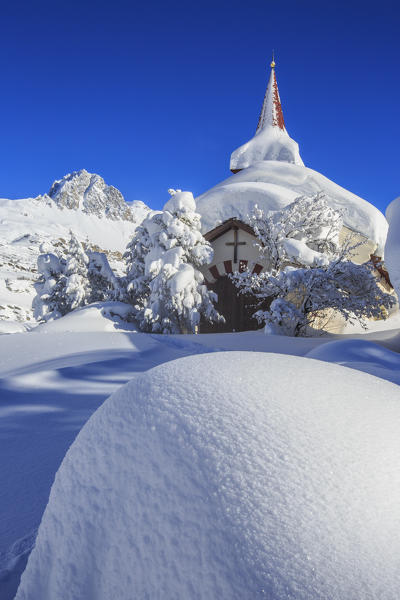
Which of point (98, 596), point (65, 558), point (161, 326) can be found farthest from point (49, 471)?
point (161, 326)

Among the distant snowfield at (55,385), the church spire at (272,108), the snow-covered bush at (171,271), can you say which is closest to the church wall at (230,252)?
the snow-covered bush at (171,271)

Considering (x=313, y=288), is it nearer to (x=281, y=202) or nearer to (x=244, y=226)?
(x=244, y=226)

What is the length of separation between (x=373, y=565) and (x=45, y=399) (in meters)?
2.85

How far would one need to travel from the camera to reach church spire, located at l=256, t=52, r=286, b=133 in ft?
68.3

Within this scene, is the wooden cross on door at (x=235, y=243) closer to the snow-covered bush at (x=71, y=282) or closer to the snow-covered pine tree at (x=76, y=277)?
the snow-covered bush at (x=71, y=282)

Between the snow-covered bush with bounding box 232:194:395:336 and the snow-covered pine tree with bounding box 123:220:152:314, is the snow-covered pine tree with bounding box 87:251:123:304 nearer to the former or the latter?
the snow-covered pine tree with bounding box 123:220:152:314

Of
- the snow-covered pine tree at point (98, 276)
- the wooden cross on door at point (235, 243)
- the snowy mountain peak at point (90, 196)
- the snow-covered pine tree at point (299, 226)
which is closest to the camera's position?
the snow-covered pine tree at point (299, 226)

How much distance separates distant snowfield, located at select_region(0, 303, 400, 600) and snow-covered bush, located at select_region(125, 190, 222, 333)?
3.64 metres

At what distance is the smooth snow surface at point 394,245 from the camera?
530 cm

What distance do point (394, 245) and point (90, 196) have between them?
439 feet

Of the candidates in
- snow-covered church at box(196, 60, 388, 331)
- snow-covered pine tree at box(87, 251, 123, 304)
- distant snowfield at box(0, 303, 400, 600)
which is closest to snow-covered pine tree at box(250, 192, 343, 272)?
snow-covered church at box(196, 60, 388, 331)

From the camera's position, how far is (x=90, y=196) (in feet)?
417

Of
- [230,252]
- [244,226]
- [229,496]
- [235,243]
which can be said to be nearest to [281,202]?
[244,226]

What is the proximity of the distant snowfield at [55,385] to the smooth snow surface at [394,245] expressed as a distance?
Answer: 1.31 m
